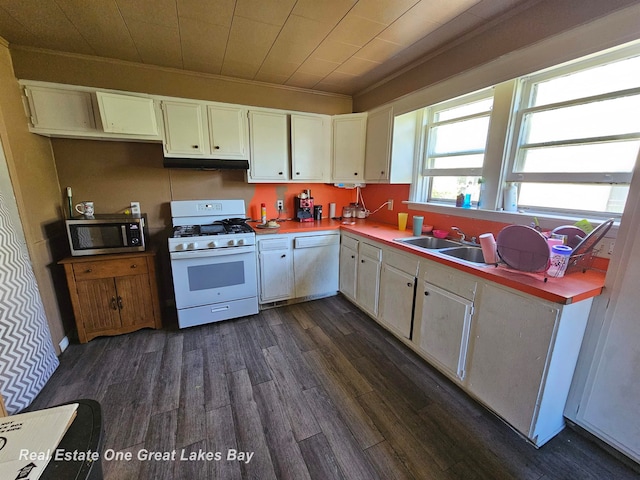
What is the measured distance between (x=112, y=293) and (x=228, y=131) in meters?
1.86

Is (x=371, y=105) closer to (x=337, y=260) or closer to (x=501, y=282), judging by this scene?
(x=337, y=260)

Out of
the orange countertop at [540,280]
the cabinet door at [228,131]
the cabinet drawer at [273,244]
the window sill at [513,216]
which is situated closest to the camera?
the orange countertop at [540,280]

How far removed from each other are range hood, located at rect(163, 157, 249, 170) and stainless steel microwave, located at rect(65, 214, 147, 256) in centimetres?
61

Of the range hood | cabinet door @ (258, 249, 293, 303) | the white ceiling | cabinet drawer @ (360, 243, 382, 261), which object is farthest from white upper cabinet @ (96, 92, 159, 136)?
cabinet drawer @ (360, 243, 382, 261)

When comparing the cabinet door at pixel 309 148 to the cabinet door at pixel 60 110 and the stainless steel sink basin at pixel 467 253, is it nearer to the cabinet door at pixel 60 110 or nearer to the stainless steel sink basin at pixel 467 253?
the stainless steel sink basin at pixel 467 253

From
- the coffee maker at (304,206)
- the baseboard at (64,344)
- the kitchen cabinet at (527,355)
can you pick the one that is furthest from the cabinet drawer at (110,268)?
the kitchen cabinet at (527,355)

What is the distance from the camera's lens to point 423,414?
1.70 meters

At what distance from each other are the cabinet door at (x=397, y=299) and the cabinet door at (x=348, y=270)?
0.47 meters

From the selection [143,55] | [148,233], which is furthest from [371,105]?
[148,233]

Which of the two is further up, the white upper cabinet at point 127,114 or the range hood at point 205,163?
the white upper cabinet at point 127,114

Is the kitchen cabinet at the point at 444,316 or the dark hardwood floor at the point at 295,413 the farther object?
the kitchen cabinet at the point at 444,316

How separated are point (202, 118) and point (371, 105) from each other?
74.3 inches

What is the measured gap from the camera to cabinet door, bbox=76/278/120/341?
2.32m

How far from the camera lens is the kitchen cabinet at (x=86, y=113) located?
2160 mm
